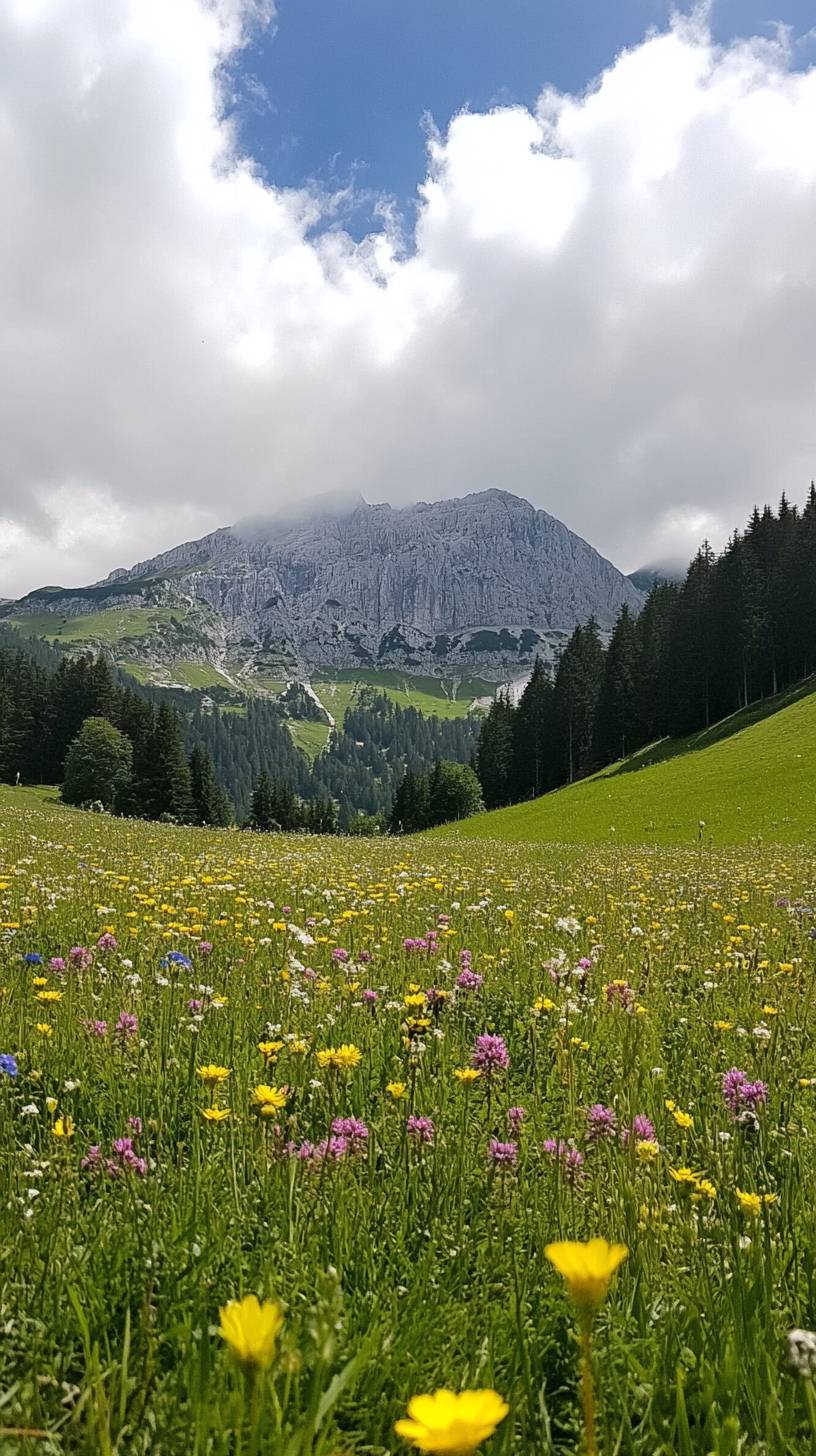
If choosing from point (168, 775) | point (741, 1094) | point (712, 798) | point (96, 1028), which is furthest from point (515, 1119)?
point (168, 775)

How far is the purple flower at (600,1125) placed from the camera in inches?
110

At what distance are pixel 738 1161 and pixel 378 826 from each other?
134 m

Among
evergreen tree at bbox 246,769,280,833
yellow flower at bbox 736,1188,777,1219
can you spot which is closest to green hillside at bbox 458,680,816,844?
yellow flower at bbox 736,1188,777,1219

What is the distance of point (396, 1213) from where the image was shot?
2410 millimetres

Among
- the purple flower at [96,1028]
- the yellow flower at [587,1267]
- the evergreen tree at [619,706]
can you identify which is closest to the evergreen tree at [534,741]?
the evergreen tree at [619,706]

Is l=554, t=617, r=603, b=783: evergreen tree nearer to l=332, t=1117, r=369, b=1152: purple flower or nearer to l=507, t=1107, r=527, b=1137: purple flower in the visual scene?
l=507, t=1107, r=527, b=1137: purple flower

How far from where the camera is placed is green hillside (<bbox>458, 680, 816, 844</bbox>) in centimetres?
3147

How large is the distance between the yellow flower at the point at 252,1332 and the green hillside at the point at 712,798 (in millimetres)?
28361

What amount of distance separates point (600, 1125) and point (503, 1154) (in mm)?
480

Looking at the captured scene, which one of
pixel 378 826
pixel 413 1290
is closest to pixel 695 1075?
pixel 413 1290

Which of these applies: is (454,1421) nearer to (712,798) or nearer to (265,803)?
(712,798)

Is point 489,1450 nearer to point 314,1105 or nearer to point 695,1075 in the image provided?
point 314,1105

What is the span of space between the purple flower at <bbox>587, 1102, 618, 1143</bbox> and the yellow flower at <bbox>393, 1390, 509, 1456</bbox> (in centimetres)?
203

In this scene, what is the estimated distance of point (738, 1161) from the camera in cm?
254
